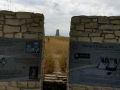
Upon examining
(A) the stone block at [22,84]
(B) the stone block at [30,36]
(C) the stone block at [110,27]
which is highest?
(C) the stone block at [110,27]

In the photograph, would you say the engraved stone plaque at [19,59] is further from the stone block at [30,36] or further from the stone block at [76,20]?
the stone block at [76,20]

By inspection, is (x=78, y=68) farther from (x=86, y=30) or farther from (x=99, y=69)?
(x=86, y=30)

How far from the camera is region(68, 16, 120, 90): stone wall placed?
21.2ft

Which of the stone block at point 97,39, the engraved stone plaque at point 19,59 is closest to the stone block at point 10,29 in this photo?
the engraved stone plaque at point 19,59

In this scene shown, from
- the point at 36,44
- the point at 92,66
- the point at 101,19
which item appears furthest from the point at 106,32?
the point at 36,44

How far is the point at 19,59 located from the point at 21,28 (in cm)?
87

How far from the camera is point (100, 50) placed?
6.46m

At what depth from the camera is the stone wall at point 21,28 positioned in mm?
6551

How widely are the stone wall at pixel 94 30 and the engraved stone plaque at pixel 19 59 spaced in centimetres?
108

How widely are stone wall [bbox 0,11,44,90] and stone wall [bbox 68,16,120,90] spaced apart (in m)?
0.94

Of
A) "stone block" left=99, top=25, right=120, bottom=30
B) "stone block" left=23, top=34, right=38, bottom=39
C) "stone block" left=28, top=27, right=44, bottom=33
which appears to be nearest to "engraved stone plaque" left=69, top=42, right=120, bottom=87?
"stone block" left=99, top=25, right=120, bottom=30

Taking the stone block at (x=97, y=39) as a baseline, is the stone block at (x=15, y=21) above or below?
above

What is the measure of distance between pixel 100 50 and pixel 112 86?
1.04 meters

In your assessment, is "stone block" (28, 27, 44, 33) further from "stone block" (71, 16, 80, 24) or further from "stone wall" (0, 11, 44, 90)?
"stone block" (71, 16, 80, 24)
